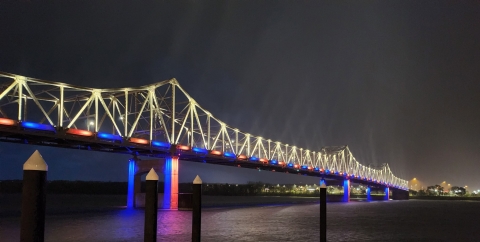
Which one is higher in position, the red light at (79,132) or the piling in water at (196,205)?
the red light at (79,132)

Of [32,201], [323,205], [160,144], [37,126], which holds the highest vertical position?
[37,126]

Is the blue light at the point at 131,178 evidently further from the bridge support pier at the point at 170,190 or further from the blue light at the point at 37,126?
the blue light at the point at 37,126

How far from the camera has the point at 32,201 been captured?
5320mm

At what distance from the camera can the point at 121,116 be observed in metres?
62.0

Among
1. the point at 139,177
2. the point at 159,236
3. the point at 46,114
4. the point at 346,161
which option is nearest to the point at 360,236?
the point at 159,236

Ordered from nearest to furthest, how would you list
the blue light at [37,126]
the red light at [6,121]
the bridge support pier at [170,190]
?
the red light at [6,121] < the blue light at [37,126] < the bridge support pier at [170,190]

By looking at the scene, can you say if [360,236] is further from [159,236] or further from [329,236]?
[159,236]

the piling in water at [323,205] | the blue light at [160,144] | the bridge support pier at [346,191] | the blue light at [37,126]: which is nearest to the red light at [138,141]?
the blue light at [160,144]

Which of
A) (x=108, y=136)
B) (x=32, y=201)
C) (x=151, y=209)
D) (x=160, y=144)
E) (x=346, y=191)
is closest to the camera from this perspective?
(x=32, y=201)

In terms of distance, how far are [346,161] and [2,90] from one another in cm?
12921

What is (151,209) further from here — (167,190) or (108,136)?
(167,190)

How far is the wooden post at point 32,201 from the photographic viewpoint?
5.30 m

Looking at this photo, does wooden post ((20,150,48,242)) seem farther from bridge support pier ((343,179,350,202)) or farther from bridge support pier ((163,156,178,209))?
bridge support pier ((343,179,350,202))

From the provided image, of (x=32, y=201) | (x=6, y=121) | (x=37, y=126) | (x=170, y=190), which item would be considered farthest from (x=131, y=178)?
(x=32, y=201)
